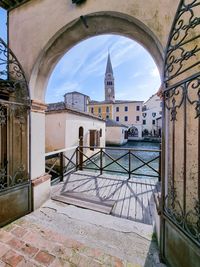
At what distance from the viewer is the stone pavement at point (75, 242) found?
1.81 m

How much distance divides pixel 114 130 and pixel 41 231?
67.2 ft

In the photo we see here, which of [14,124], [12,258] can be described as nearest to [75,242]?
[12,258]

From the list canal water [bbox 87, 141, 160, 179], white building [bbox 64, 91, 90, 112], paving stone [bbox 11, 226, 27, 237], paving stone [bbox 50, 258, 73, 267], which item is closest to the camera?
paving stone [bbox 50, 258, 73, 267]

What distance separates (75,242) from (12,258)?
30.7 inches

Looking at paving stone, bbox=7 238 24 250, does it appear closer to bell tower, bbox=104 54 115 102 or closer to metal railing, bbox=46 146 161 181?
metal railing, bbox=46 146 161 181

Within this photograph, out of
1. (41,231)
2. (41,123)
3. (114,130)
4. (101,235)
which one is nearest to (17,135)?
(41,123)

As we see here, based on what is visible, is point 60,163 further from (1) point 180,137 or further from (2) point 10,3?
(2) point 10,3

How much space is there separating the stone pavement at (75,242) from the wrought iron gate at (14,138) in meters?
0.35

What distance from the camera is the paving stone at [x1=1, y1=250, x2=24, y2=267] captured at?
1754 mm

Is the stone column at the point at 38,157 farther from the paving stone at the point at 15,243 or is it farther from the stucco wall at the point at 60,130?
the stucco wall at the point at 60,130

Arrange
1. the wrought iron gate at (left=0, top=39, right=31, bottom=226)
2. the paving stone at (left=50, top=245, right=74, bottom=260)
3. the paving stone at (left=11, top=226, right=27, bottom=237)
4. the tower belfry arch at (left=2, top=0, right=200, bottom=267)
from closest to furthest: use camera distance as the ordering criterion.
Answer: the tower belfry arch at (left=2, top=0, right=200, bottom=267), the paving stone at (left=50, top=245, right=74, bottom=260), the paving stone at (left=11, top=226, right=27, bottom=237), the wrought iron gate at (left=0, top=39, right=31, bottom=226)

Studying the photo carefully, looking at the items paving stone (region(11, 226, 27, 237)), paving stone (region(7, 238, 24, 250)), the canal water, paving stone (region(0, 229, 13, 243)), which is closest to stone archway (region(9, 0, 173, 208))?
paving stone (region(11, 226, 27, 237))

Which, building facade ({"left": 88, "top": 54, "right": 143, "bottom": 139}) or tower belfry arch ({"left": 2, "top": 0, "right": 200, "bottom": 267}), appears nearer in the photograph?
tower belfry arch ({"left": 2, "top": 0, "right": 200, "bottom": 267})

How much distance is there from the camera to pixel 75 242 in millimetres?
2117
